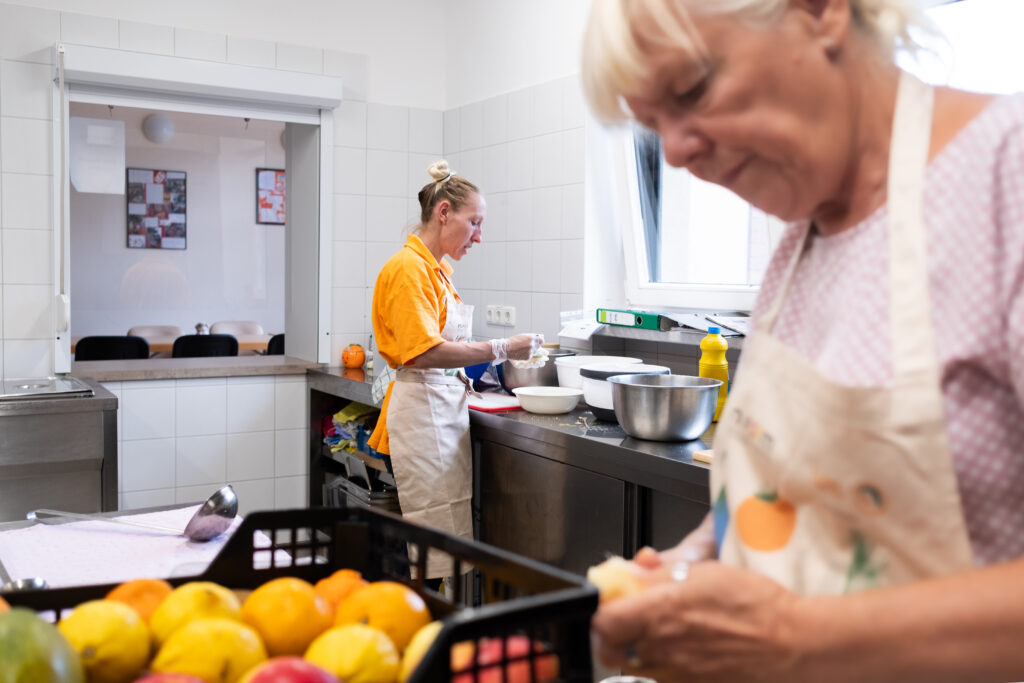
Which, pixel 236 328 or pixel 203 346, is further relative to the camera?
pixel 236 328

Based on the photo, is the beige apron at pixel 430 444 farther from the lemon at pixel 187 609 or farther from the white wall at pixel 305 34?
the lemon at pixel 187 609

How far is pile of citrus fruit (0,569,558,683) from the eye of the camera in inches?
24.2

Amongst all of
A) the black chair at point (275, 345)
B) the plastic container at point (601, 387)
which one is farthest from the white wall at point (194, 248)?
Answer: the plastic container at point (601, 387)

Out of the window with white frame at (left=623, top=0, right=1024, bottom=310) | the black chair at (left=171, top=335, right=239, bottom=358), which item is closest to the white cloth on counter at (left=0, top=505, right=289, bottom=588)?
the window with white frame at (left=623, top=0, right=1024, bottom=310)

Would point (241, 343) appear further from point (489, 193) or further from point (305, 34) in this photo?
point (489, 193)

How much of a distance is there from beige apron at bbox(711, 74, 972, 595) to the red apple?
43cm

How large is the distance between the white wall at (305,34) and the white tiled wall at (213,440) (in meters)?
1.39

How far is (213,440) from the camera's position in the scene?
3812mm

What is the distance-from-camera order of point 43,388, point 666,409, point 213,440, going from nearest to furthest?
point 666,409 → point 43,388 → point 213,440

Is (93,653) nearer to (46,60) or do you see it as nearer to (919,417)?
(919,417)

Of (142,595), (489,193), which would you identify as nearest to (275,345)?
(489,193)

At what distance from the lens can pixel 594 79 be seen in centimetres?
81

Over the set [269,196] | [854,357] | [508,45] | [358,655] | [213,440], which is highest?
[508,45]

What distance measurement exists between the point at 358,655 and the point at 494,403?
233 centimetres
